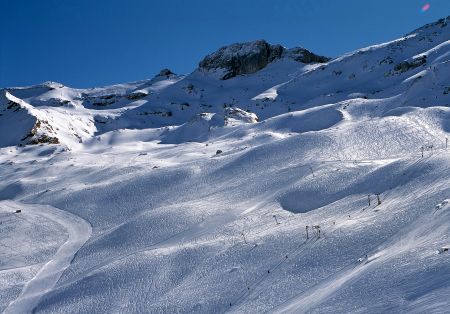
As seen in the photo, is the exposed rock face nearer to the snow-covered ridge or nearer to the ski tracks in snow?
the snow-covered ridge

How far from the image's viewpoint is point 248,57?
Result: 5588 centimetres

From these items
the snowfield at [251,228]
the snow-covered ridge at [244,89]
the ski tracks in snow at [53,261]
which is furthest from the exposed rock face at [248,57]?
the ski tracks in snow at [53,261]

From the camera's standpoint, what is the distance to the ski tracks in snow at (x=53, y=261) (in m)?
6.63

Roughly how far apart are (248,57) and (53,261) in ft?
165

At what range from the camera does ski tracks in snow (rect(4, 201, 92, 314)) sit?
663 cm

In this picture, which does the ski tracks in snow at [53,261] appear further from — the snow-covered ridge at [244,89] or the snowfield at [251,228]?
the snow-covered ridge at [244,89]

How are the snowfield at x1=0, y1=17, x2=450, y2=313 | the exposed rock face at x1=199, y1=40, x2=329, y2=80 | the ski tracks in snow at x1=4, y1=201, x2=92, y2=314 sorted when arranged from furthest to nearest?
1. the exposed rock face at x1=199, y1=40, x2=329, y2=80
2. the ski tracks in snow at x1=4, y1=201, x2=92, y2=314
3. the snowfield at x1=0, y1=17, x2=450, y2=313

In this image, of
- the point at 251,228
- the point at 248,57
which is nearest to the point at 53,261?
the point at 251,228

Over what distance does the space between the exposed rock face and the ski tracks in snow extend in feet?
147

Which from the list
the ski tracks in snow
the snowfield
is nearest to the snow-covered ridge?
the snowfield

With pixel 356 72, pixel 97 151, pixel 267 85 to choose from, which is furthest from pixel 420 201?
pixel 267 85

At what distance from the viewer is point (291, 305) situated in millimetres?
4152

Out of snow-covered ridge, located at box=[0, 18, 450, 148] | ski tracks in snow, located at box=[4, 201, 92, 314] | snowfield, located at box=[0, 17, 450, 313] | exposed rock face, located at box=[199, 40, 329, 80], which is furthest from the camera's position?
exposed rock face, located at box=[199, 40, 329, 80]

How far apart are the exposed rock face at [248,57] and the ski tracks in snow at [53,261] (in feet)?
147
